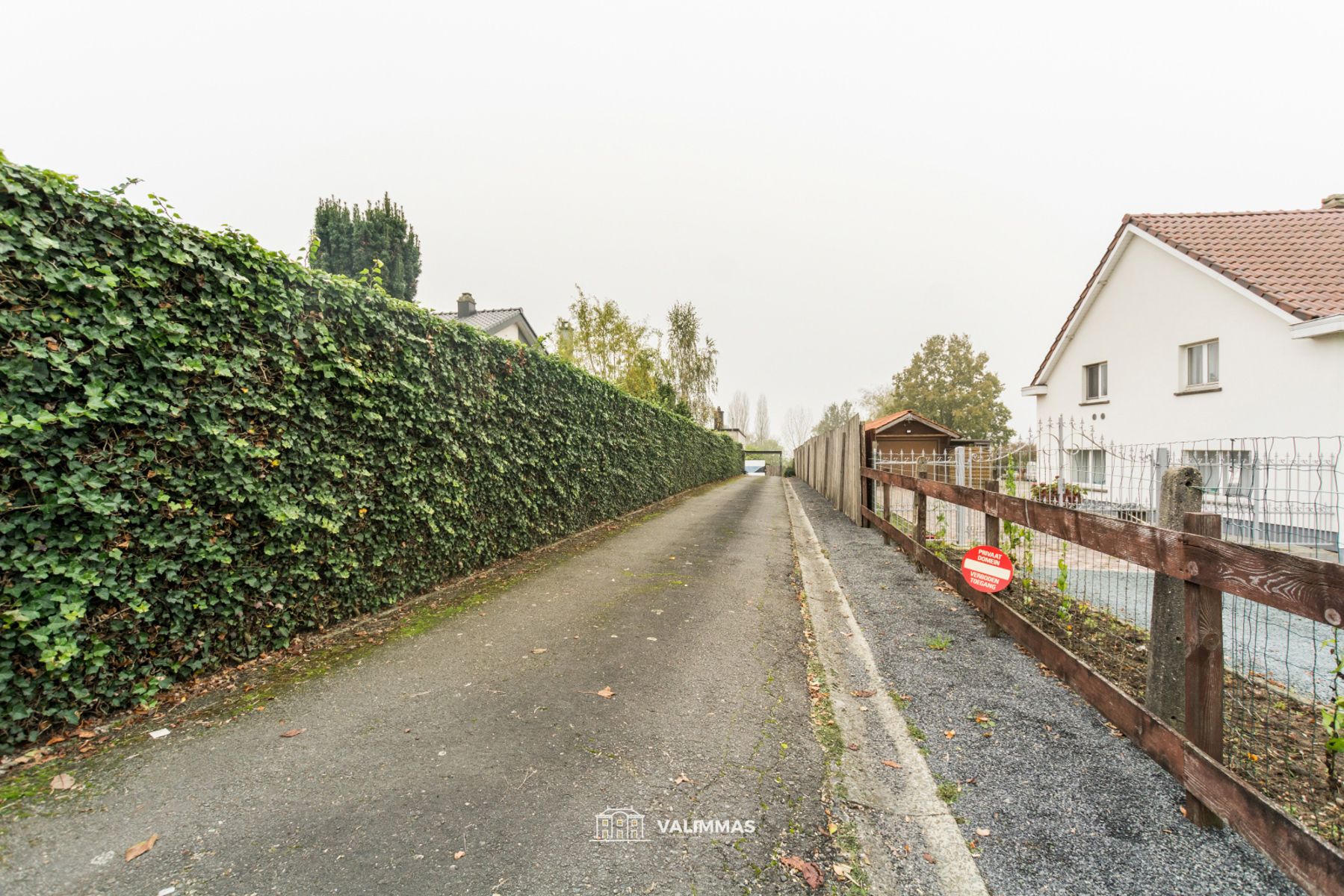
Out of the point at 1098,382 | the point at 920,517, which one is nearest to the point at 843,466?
the point at 920,517

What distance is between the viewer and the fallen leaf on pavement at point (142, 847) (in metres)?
2.07

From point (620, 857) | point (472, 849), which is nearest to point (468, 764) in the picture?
point (472, 849)

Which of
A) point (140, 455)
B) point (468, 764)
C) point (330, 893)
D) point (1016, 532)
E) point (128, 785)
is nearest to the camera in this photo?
point (330, 893)

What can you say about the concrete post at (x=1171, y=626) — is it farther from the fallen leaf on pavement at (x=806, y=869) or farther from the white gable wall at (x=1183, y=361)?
the white gable wall at (x=1183, y=361)

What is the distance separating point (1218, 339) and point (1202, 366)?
0.88 meters

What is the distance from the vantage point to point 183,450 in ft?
10.5

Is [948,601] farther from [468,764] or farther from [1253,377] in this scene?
[1253,377]

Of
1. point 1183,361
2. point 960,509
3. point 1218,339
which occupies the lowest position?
point 960,509

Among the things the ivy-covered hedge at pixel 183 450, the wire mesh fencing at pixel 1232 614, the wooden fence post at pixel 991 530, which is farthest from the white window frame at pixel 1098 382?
the ivy-covered hedge at pixel 183 450

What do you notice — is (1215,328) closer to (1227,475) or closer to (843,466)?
(843,466)

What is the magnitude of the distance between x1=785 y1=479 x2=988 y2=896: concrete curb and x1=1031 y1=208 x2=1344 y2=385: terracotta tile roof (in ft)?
34.5

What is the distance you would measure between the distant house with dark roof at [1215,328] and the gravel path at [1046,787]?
544 centimetres

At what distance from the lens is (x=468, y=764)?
2662 mm

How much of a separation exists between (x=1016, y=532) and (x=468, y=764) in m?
5.01
